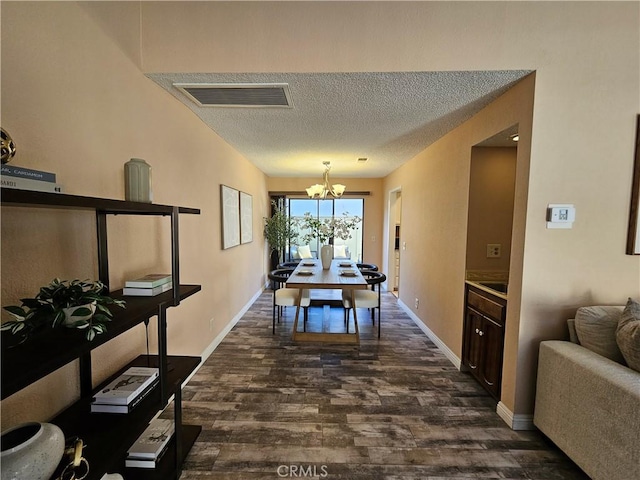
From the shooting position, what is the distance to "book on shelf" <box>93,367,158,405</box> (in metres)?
1.30

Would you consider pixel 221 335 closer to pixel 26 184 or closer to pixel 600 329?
pixel 26 184

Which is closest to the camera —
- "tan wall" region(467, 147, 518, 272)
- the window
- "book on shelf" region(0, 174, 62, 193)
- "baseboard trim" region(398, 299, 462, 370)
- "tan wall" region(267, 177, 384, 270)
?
"book on shelf" region(0, 174, 62, 193)

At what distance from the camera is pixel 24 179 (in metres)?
0.89

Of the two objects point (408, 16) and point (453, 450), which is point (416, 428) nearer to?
point (453, 450)

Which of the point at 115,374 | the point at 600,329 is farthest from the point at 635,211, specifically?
the point at 115,374

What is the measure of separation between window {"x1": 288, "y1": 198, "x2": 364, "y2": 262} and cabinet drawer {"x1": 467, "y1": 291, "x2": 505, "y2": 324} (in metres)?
4.06

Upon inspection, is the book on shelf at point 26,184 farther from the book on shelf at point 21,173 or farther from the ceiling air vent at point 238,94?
the ceiling air vent at point 238,94

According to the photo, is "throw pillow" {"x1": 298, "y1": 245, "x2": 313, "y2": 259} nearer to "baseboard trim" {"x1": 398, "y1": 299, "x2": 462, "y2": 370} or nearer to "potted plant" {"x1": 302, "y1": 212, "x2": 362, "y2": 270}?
"potted plant" {"x1": 302, "y1": 212, "x2": 362, "y2": 270}

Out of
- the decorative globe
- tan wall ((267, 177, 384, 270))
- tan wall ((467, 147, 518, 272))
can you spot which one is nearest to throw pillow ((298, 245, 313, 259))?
tan wall ((267, 177, 384, 270))

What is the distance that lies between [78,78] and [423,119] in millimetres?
2574

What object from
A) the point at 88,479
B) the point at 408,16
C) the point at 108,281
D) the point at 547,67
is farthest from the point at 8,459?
the point at 547,67

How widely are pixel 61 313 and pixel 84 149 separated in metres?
0.94

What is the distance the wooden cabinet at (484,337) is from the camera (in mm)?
2184

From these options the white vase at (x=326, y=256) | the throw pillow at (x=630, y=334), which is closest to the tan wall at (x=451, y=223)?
the throw pillow at (x=630, y=334)
